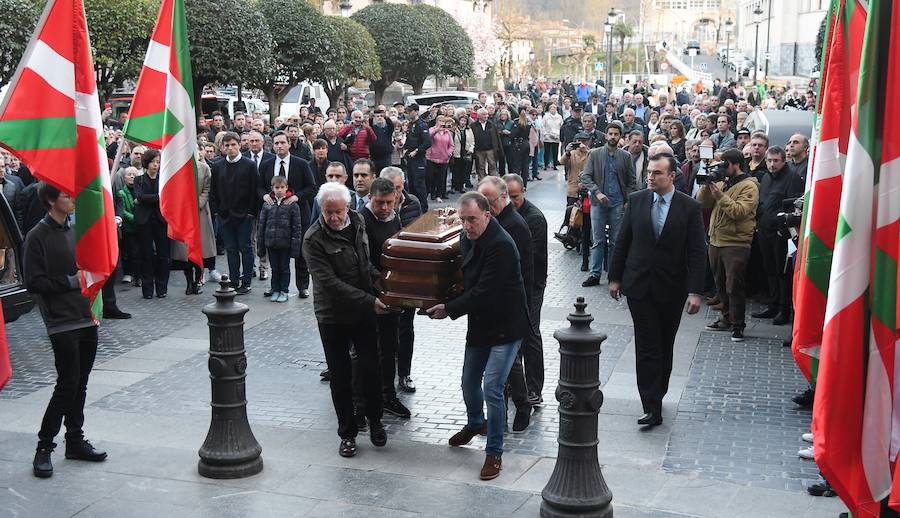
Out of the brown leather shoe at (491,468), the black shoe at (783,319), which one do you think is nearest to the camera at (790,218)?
the black shoe at (783,319)

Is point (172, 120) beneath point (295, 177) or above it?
above

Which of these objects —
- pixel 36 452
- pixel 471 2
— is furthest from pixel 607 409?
pixel 471 2

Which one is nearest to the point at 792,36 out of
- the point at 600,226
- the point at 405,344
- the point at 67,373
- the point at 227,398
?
the point at 600,226

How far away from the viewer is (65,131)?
7102mm

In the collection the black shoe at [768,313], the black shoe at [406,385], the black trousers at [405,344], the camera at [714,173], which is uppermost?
the camera at [714,173]

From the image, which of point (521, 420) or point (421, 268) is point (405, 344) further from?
point (421, 268)

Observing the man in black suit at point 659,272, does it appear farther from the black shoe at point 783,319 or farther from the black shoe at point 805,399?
the black shoe at point 783,319

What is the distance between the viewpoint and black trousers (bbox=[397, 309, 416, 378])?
905 cm

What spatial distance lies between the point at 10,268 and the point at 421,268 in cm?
515

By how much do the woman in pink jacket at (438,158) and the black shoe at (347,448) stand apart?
47.1ft

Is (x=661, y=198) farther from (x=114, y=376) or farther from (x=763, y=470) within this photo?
(x=114, y=376)

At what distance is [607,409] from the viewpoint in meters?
8.66

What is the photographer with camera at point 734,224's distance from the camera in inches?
427

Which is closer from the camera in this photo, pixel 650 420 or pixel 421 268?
pixel 421 268
